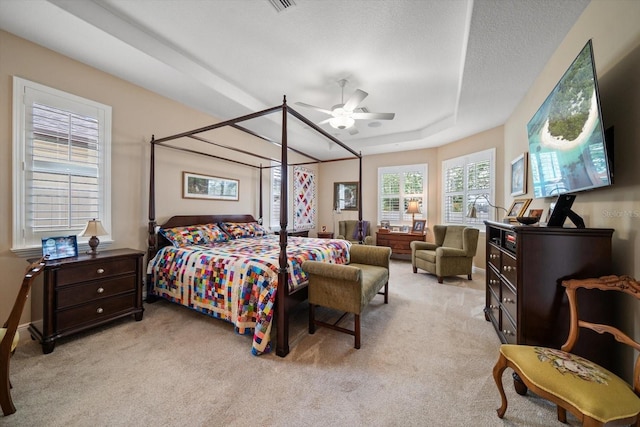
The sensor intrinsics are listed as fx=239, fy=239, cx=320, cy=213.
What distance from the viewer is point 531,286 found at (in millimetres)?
1623

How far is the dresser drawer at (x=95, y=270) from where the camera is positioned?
2.15 m

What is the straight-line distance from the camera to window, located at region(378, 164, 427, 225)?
19.6 ft

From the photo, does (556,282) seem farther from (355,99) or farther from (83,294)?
(83,294)

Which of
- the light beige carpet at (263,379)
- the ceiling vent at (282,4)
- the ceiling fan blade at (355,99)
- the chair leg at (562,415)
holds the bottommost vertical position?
the light beige carpet at (263,379)

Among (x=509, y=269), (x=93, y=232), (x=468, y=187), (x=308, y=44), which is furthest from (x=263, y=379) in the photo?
(x=468, y=187)

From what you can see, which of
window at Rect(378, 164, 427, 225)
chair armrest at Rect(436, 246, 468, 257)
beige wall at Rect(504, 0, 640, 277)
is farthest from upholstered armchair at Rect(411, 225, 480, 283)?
beige wall at Rect(504, 0, 640, 277)

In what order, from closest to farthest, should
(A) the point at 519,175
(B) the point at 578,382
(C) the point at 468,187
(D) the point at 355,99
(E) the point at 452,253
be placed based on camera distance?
(B) the point at 578,382
(D) the point at 355,99
(A) the point at 519,175
(E) the point at 452,253
(C) the point at 468,187

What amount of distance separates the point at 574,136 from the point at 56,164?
15.3ft

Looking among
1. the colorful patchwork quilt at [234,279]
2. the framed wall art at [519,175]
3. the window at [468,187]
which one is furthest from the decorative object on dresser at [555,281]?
the window at [468,187]

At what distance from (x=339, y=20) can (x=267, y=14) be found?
670mm

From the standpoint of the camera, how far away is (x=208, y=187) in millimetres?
4117

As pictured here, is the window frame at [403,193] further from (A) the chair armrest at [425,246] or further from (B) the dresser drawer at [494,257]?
(B) the dresser drawer at [494,257]

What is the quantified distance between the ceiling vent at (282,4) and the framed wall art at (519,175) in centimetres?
335

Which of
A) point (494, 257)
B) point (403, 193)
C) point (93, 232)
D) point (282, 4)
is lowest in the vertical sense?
Result: point (494, 257)
